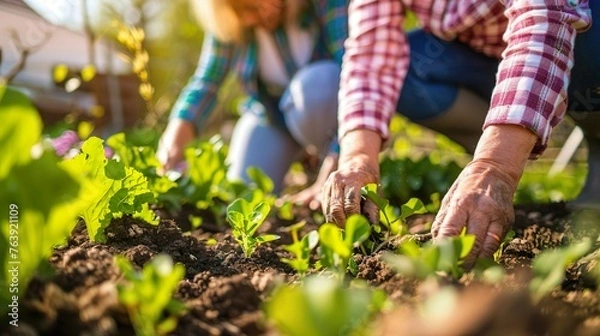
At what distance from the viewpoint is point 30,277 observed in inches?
30.9

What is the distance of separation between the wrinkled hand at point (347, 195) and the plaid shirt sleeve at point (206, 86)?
4.60 ft

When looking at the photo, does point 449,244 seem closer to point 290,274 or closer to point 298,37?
point 290,274

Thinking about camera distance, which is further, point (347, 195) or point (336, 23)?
point (336, 23)

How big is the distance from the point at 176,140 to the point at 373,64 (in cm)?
111

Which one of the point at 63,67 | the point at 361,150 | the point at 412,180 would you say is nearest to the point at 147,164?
the point at 361,150

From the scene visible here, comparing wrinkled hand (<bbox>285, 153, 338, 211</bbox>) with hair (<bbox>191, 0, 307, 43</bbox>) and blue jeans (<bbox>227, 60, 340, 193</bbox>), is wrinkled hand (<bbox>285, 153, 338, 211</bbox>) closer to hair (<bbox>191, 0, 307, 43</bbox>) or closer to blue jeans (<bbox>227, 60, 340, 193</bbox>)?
blue jeans (<bbox>227, 60, 340, 193</bbox>)

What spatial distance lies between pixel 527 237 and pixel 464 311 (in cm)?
88

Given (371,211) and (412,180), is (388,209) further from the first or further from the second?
(412,180)

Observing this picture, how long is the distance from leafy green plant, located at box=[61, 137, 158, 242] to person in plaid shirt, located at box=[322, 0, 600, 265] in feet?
1.17

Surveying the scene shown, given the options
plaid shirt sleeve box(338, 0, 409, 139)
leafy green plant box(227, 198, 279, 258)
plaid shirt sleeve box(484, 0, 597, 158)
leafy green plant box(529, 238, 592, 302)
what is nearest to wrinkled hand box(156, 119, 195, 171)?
plaid shirt sleeve box(338, 0, 409, 139)

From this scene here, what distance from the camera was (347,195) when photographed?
49.2 inches

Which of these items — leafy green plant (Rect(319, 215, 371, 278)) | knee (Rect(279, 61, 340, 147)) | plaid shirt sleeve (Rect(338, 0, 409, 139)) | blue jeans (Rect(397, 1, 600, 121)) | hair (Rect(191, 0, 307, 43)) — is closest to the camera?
leafy green plant (Rect(319, 215, 371, 278))

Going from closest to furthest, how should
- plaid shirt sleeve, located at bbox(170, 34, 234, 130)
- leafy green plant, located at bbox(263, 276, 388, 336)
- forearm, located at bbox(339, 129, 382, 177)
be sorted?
leafy green plant, located at bbox(263, 276, 388, 336) → forearm, located at bbox(339, 129, 382, 177) → plaid shirt sleeve, located at bbox(170, 34, 234, 130)

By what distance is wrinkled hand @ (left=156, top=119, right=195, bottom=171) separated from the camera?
2.43 m
